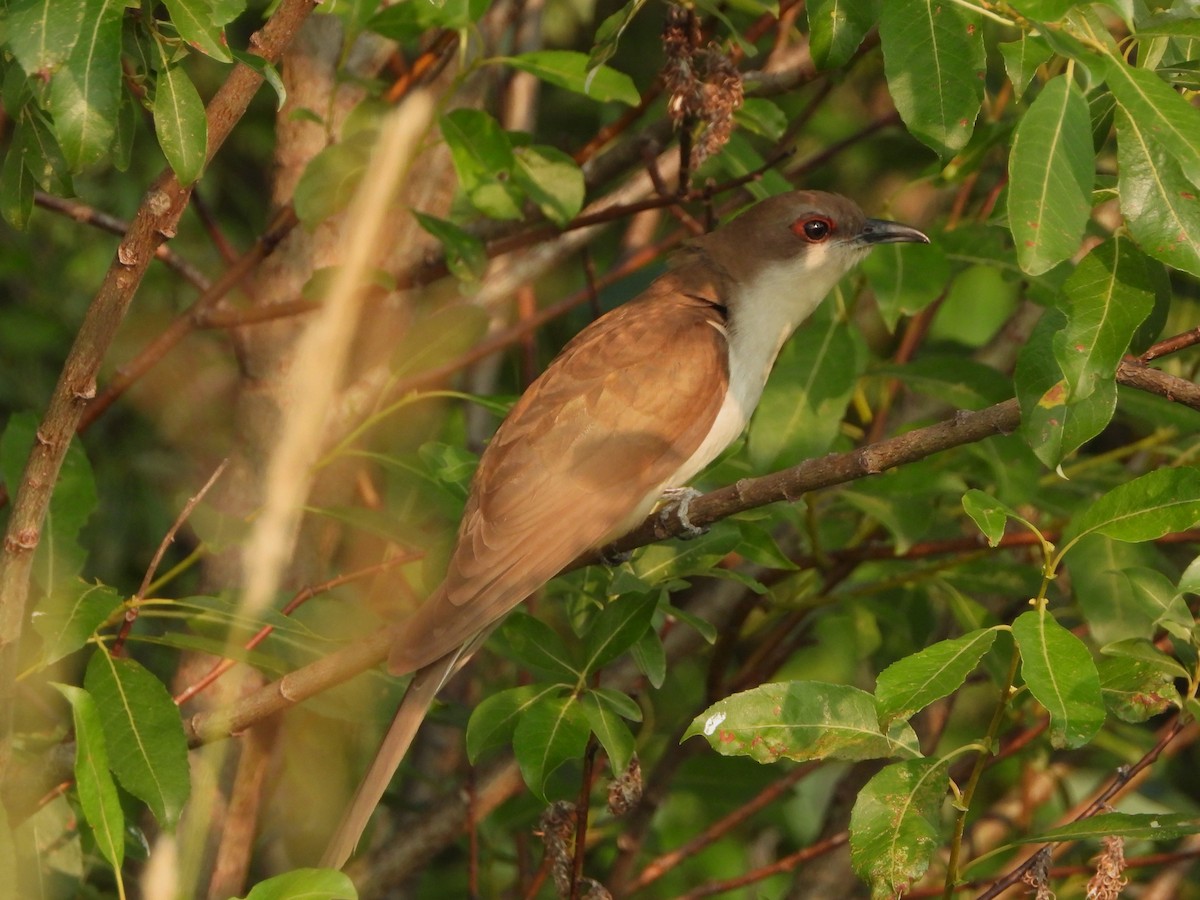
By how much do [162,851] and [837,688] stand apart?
1166 mm

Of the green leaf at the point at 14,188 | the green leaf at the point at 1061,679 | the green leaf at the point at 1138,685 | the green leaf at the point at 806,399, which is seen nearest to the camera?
the green leaf at the point at 1061,679

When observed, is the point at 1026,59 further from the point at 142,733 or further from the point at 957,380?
the point at 142,733

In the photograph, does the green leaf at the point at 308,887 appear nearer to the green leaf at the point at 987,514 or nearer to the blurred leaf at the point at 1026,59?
the green leaf at the point at 987,514

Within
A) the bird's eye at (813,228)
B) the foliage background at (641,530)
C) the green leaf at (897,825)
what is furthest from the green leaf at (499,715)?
the bird's eye at (813,228)

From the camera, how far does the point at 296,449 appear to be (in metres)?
1.92

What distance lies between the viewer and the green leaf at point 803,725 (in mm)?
2336

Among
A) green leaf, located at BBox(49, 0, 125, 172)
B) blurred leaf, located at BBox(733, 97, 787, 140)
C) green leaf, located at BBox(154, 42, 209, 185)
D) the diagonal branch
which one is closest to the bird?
blurred leaf, located at BBox(733, 97, 787, 140)

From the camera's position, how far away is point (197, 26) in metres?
2.30

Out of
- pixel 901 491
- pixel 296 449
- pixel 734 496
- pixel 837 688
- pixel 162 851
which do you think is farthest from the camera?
pixel 901 491

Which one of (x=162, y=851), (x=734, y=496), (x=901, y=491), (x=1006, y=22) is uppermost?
(x=1006, y=22)

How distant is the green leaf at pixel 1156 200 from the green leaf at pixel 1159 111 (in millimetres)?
43

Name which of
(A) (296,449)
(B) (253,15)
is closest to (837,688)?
(A) (296,449)

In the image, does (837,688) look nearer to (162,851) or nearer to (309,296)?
(162,851)

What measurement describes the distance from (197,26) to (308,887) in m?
1.36
